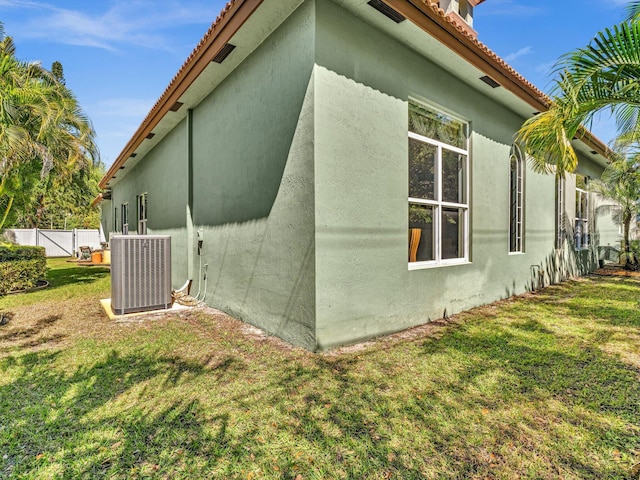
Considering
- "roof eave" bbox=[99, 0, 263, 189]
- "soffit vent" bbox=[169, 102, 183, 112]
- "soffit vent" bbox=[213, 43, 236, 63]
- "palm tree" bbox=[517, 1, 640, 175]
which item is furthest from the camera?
"soffit vent" bbox=[169, 102, 183, 112]

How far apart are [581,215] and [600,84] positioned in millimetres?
9215

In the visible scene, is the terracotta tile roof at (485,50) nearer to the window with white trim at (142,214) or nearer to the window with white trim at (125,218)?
the window with white trim at (142,214)

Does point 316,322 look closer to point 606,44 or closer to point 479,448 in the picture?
point 479,448

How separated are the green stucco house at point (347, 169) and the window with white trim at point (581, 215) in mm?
4190

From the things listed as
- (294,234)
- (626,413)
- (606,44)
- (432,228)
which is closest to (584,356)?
(626,413)

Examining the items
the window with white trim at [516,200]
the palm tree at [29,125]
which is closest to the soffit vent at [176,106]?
the palm tree at [29,125]

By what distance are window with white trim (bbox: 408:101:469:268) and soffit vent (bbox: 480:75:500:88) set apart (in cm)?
77

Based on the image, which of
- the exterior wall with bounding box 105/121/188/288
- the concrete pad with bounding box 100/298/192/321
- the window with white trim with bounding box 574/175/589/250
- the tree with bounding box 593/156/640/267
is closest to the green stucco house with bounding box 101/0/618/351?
the exterior wall with bounding box 105/121/188/288

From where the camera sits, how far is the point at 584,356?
146 inches

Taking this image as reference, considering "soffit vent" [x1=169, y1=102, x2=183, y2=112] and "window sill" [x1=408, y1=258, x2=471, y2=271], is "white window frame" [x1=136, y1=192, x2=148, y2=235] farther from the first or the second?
"window sill" [x1=408, y1=258, x2=471, y2=271]

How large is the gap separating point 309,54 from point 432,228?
11.1 ft

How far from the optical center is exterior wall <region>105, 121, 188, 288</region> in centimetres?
750

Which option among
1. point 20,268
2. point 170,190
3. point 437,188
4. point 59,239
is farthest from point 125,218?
point 437,188

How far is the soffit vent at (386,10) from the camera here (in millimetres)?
3671
